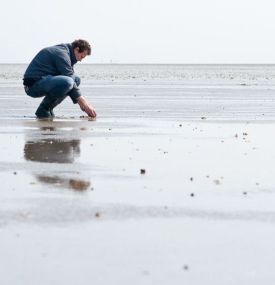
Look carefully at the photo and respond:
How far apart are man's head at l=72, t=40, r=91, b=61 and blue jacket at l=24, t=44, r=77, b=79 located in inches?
6.3

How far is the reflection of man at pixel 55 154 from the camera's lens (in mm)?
8125

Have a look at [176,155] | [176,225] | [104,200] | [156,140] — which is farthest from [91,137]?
[176,225]

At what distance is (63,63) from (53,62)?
311 mm

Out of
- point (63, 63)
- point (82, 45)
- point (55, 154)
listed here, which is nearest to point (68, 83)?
point (63, 63)

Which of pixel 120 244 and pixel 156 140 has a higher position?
pixel 120 244

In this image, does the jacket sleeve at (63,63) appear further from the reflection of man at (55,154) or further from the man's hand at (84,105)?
the reflection of man at (55,154)

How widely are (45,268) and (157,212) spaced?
1.87 m

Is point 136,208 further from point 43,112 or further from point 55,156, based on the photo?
point 43,112

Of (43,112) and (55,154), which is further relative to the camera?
(43,112)

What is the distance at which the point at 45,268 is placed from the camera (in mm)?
4957

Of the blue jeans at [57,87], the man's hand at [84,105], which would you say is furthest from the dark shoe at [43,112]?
the man's hand at [84,105]

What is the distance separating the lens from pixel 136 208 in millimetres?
6844

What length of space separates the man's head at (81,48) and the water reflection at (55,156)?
2220 mm

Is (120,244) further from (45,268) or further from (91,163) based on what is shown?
(91,163)
